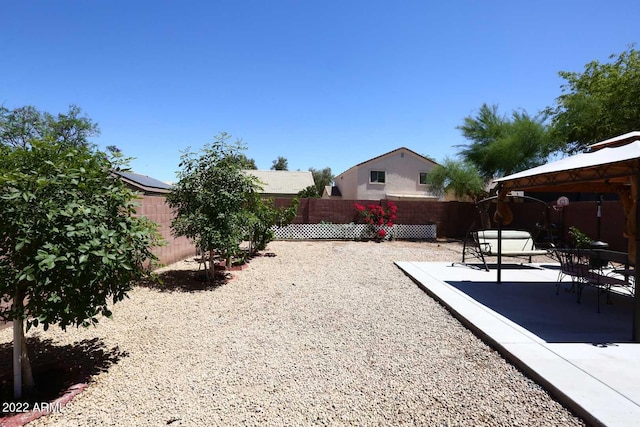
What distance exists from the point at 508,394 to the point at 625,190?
5639 mm

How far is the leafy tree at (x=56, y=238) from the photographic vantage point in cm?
246

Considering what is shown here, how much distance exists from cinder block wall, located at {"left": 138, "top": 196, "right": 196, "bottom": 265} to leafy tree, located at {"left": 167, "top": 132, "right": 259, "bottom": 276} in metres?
0.82

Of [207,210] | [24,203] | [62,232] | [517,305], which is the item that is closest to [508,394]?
[517,305]

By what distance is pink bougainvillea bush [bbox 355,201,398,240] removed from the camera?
50.3ft

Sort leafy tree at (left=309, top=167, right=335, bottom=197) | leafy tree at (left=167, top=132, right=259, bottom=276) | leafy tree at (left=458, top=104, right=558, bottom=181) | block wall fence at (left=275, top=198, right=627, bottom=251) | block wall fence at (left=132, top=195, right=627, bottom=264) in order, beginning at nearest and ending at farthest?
leafy tree at (left=167, top=132, right=259, bottom=276) → block wall fence at (left=132, top=195, right=627, bottom=264) → block wall fence at (left=275, top=198, right=627, bottom=251) → leafy tree at (left=458, top=104, right=558, bottom=181) → leafy tree at (left=309, top=167, right=335, bottom=197)

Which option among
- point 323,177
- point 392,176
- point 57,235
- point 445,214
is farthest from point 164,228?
point 323,177

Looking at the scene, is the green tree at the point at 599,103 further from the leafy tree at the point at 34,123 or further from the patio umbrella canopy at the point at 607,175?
the leafy tree at the point at 34,123

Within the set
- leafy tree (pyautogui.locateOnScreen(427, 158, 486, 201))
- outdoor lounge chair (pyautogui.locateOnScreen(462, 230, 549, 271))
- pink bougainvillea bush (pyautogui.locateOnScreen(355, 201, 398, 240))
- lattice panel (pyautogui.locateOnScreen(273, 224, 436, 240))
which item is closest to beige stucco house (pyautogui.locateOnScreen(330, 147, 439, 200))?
leafy tree (pyautogui.locateOnScreen(427, 158, 486, 201))

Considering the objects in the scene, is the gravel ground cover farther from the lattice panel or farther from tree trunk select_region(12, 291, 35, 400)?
the lattice panel

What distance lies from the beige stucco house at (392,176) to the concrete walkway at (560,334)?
777 inches

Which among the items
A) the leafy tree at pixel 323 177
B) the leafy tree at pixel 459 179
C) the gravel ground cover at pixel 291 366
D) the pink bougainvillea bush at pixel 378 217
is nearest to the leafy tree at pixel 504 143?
the leafy tree at pixel 459 179

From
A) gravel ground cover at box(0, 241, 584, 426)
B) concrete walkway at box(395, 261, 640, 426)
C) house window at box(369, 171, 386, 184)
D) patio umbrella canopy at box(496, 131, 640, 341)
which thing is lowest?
gravel ground cover at box(0, 241, 584, 426)

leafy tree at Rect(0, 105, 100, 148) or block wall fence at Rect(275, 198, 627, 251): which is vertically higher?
leafy tree at Rect(0, 105, 100, 148)

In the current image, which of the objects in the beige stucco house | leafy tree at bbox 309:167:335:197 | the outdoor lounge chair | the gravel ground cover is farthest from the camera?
leafy tree at bbox 309:167:335:197
